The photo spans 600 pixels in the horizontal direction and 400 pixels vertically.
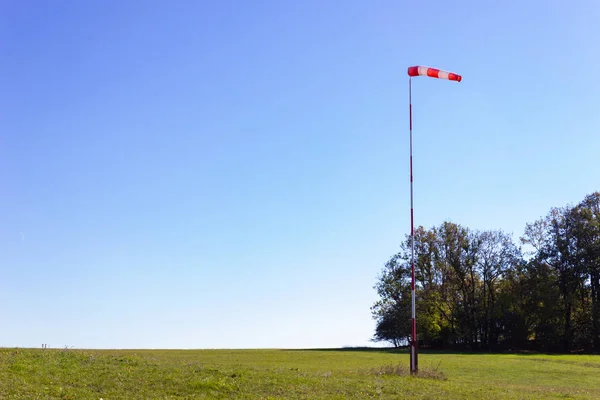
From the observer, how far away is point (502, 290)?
6700 cm

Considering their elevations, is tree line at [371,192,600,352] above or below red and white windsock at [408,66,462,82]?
below

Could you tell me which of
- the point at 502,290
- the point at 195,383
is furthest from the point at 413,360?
the point at 502,290

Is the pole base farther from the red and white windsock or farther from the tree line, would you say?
the tree line

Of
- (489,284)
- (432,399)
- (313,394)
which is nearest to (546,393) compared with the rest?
(432,399)

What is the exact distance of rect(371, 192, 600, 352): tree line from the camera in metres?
63.6

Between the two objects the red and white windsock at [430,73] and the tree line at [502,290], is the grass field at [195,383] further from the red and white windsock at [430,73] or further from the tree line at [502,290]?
the tree line at [502,290]

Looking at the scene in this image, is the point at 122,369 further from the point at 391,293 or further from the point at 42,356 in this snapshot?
the point at 391,293

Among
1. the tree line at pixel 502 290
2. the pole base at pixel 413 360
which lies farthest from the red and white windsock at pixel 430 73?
the tree line at pixel 502 290

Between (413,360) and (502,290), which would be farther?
(502,290)

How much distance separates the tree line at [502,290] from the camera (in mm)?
63562

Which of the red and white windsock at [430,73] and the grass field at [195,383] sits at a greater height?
the red and white windsock at [430,73]

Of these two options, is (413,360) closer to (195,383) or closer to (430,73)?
(195,383)

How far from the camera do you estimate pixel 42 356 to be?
18766 millimetres

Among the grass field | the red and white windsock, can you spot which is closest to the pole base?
the grass field
